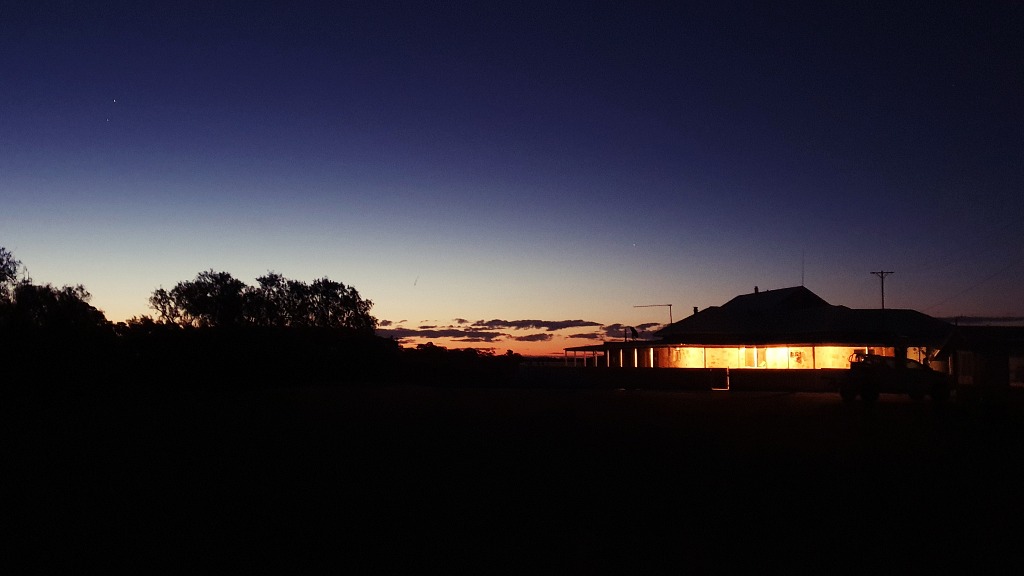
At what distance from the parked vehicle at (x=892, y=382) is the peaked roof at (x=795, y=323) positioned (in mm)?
17126

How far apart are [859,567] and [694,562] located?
1.33 meters

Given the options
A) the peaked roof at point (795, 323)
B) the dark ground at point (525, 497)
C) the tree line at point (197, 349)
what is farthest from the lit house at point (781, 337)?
the dark ground at point (525, 497)

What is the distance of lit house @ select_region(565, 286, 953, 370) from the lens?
4597cm

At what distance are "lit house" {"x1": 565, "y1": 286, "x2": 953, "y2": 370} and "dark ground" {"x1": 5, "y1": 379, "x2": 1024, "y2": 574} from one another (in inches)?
1128

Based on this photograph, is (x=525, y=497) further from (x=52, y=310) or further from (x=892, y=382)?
(x=52, y=310)

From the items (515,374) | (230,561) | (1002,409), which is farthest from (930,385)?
(515,374)

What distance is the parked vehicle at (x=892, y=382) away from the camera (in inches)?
1096

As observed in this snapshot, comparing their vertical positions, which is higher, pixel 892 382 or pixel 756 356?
pixel 756 356

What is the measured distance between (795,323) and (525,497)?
46772 mm

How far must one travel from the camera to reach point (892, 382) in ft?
91.4

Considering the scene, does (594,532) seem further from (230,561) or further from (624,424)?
(624,424)

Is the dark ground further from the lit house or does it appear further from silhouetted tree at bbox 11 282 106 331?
the lit house

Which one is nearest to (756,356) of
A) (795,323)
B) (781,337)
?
(781,337)

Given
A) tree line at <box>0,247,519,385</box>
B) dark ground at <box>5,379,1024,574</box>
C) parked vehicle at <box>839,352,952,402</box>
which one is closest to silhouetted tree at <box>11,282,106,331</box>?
tree line at <box>0,247,519,385</box>
